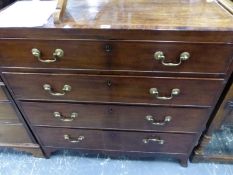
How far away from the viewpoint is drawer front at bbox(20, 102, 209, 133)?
3.03 feet

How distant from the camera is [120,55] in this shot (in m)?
0.73

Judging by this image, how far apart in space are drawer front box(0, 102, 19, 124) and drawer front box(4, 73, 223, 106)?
5.6 inches

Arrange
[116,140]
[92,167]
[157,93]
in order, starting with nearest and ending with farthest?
[157,93] → [116,140] → [92,167]

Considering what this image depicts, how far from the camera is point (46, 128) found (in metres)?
1.08

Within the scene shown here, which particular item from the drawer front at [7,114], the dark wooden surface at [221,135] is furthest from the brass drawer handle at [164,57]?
the drawer front at [7,114]

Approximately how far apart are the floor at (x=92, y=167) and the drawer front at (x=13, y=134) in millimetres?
156

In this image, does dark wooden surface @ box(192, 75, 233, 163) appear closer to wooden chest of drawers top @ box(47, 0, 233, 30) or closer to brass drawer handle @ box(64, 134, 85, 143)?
wooden chest of drawers top @ box(47, 0, 233, 30)

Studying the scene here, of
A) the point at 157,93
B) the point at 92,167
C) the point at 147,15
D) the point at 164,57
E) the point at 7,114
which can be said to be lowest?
the point at 92,167

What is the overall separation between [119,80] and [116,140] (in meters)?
0.43

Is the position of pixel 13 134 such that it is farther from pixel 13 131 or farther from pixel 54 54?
pixel 54 54

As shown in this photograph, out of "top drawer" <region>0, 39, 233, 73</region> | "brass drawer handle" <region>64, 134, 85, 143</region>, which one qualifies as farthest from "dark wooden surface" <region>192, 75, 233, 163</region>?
"brass drawer handle" <region>64, 134, 85, 143</region>

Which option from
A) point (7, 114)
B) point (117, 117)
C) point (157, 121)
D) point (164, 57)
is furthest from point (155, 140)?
point (7, 114)

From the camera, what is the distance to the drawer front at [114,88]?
803mm

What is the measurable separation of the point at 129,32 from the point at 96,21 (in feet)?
0.44
